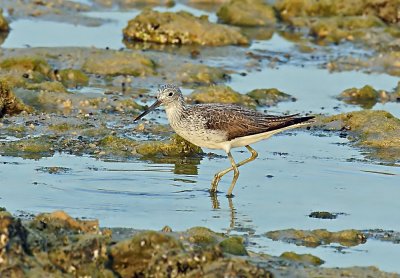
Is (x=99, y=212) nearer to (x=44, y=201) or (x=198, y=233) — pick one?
(x=44, y=201)

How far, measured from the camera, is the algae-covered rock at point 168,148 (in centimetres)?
1423

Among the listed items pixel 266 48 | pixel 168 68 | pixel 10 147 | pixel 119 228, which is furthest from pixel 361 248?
pixel 266 48

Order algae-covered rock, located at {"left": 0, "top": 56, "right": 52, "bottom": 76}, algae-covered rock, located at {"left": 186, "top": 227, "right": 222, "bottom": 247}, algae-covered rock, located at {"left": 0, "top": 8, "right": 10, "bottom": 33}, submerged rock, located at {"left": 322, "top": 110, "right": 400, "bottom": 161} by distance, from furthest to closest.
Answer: algae-covered rock, located at {"left": 0, "top": 8, "right": 10, "bottom": 33}
algae-covered rock, located at {"left": 0, "top": 56, "right": 52, "bottom": 76}
submerged rock, located at {"left": 322, "top": 110, "right": 400, "bottom": 161}
algae-covered rock, located at {"left": 186, "top": 227, "right": 222, "bottom": 247}

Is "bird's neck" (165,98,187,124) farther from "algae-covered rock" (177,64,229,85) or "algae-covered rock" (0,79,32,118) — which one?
"algae-covered rock" (177,64,229,85)

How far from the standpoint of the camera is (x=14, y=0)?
85.4 ft

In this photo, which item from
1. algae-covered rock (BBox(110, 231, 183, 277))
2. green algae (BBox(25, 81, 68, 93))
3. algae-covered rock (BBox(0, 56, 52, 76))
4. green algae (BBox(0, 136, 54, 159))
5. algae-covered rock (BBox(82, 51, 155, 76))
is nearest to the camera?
algae-covered rock (BBox(110, 231, 183, 277))

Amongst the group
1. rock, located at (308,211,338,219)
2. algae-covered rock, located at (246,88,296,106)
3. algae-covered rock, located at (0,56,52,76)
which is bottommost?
rock, located at (308,211,338,219)

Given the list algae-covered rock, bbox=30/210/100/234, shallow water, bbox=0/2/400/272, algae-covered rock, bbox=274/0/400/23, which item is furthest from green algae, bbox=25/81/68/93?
algae-covered rock, bbox=274/0/400/23

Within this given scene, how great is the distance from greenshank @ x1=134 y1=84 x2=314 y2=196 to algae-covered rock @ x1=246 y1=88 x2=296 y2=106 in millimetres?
4803

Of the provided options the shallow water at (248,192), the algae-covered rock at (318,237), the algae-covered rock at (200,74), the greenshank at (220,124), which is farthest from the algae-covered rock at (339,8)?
the algae-covered rock at (318,237)

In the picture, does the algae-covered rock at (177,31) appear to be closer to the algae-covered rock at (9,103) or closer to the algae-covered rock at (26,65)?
the algae-covered rock at (26,65)

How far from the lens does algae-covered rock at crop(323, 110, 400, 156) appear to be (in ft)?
49.3

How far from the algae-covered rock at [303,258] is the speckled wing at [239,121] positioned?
356 cm

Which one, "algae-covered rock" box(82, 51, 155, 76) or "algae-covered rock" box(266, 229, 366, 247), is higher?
"algae-covered rock" box(82, 51, 155, 76)
